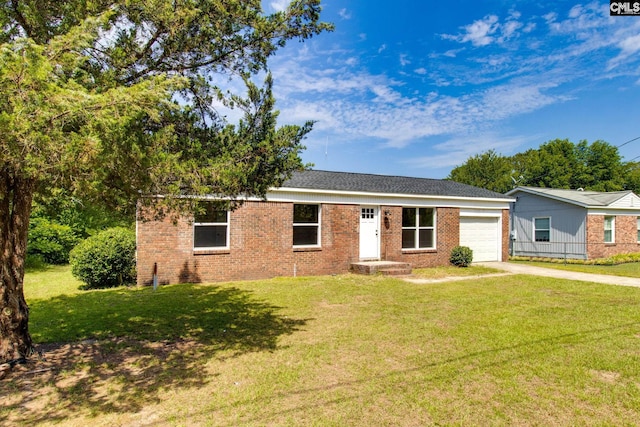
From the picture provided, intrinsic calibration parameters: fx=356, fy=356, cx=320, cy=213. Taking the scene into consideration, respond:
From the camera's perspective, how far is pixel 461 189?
56.4 ft

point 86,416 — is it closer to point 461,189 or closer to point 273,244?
point 273,244

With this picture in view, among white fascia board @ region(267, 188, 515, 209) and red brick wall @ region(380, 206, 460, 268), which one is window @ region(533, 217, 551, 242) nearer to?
white fascia board @ region(267, 188, 515, 209)

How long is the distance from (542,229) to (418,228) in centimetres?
1002

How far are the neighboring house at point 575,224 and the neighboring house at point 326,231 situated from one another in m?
4.58

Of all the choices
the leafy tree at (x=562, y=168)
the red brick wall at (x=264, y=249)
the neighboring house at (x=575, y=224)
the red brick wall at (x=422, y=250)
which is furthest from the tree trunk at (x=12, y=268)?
the leafy tree at (x=562, y=168)

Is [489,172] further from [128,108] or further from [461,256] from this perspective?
[128,108]

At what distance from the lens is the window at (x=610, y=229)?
19078 mm

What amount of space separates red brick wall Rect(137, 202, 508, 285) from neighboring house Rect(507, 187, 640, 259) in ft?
29.1

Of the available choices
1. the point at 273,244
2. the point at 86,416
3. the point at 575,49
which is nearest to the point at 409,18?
the point at 575,49

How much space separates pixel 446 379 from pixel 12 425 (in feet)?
14.0

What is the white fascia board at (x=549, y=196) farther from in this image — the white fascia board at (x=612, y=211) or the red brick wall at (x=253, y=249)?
the red brick wall at (x=253, y=249)

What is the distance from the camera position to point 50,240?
1650 cm

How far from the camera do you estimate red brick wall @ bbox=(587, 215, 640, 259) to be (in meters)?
18.1

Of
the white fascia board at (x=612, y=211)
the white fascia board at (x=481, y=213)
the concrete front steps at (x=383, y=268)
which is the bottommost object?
the concrete front steps at (x=383, y=268)
